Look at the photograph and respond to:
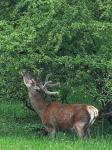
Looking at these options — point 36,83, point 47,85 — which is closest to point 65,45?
point 47,85

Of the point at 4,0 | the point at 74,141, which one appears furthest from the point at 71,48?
the point at 4,0

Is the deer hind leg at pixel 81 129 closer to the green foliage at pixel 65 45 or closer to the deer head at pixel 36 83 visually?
the green foliage at pixel 65 45

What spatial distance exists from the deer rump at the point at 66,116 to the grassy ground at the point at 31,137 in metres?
0.35

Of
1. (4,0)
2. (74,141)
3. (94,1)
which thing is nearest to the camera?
(74,141)

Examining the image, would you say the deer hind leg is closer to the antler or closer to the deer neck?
the antler

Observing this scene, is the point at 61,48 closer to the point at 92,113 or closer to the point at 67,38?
the point at 67,38

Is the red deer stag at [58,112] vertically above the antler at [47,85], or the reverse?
the antler at [47,85]

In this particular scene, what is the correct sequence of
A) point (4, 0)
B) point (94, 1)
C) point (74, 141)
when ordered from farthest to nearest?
point (4, 0), point (94, 1), point (74, 141)

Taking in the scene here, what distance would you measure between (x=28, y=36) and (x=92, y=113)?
243 centimetres

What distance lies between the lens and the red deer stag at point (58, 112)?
13.5 m

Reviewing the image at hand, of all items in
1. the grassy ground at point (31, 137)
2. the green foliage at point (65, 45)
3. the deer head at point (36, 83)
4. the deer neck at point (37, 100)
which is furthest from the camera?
the deer neck at point (37, 100)

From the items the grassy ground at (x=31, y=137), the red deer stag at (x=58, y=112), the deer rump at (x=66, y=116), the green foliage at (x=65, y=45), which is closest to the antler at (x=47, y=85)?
the red deer stag at (x=58, y=112)

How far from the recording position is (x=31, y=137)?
555 inches

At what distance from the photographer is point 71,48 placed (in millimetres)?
13867
